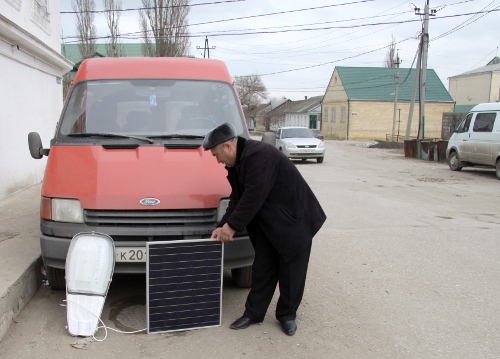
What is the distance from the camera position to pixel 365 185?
13.4 meters

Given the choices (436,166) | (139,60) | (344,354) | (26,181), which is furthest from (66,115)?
(436,166)

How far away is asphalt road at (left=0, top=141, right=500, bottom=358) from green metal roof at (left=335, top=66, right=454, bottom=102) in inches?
1828

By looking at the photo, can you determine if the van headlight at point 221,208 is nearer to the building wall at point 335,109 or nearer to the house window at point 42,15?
the house window at point 42,15

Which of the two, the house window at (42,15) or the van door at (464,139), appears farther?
the van door at (464,139)

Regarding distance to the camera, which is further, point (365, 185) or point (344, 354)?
point (365, 185)

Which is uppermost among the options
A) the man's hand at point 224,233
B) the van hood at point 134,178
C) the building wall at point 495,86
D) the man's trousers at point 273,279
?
the building wall at point 495,86

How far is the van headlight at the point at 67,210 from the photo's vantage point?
13.2 feet

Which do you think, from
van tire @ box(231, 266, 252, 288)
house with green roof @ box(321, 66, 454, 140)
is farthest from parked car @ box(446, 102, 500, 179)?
house with green roof @ box(321, 66, 454, 140)

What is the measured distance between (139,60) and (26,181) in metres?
6.16

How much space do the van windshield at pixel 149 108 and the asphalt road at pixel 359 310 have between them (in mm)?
1625

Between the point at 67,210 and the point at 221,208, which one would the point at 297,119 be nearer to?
the point at 221,208

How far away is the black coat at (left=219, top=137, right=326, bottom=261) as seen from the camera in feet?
11.7

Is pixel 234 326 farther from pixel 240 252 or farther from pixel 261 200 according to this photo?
pixel 261 200

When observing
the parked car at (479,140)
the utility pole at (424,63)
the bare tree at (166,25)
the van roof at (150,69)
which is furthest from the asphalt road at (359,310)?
the bare tree at (166,25)
